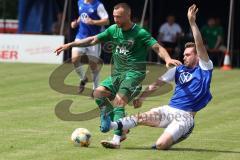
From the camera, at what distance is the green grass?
426 inches

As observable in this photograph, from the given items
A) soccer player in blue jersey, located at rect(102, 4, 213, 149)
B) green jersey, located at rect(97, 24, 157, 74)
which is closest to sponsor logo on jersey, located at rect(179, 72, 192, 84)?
soccer player in blue jersey, located at rect(102, 4, 213, 149)

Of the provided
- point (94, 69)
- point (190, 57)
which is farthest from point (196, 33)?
point (94, 69)

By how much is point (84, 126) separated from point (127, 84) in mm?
1951

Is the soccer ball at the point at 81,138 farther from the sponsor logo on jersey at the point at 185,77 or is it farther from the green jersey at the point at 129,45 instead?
the sponsor logo on jersey at the point at 185,77

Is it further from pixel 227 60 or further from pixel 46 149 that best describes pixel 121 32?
pixel 227 60

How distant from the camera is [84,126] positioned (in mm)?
13938

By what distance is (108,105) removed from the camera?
12234 mm

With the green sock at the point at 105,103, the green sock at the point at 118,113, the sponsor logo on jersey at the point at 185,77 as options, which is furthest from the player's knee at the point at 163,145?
the green sock at the point at 105,103

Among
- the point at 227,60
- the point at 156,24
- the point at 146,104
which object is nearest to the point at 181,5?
the point at 156,24

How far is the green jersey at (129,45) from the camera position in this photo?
12.3m

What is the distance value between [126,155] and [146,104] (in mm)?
6922

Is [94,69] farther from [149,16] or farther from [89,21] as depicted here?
[149,16]

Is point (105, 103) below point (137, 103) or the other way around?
below

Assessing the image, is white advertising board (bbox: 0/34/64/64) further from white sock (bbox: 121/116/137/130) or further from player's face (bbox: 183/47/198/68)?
white sock (bbox: 121/116/137/130)
